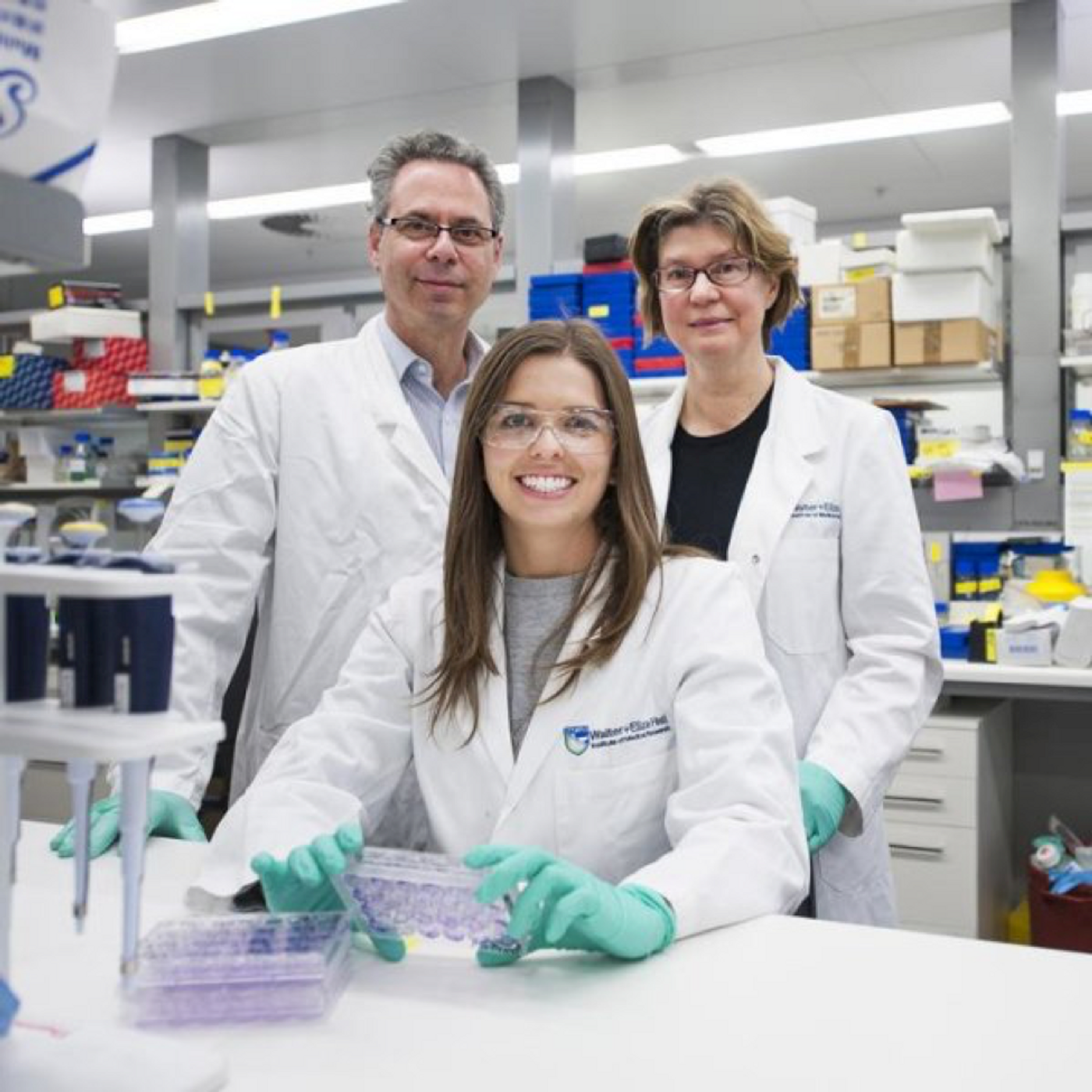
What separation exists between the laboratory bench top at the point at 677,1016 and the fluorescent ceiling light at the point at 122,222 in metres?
7.22

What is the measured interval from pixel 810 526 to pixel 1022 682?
146cm

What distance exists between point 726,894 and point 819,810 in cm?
46

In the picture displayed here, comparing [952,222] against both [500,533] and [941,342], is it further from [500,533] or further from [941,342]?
[500,533]

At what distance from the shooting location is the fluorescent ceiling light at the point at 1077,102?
217 inches

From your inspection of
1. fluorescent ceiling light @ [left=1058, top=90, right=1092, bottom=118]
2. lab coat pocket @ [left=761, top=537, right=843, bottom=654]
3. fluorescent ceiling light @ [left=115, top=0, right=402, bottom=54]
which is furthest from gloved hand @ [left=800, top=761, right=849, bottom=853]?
fluorescent ceiling light @ [left=1058, top=90, right=1092, bottom=118]

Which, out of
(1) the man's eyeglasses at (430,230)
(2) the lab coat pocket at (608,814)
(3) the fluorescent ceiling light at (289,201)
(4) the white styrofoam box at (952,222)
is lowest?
(2) the lab coat pocket at (608,814)

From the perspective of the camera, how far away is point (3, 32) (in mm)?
680

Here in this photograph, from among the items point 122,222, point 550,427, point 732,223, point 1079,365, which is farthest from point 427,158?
point 122,222

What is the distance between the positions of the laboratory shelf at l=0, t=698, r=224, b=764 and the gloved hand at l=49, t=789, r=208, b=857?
625 mm

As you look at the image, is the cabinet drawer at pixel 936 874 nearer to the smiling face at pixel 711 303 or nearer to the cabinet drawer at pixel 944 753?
the cabinet drawer at pixel 944 753

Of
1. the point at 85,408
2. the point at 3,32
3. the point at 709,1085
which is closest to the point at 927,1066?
the point at 709,1085

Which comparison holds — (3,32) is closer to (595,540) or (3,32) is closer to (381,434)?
(595,540)

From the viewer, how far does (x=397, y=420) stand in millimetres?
1877

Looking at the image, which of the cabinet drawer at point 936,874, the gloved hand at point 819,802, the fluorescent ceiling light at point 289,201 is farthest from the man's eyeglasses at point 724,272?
the fluorescent ceiling light at point 289,201
